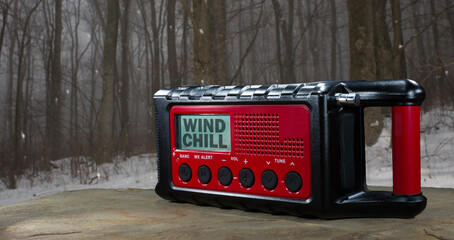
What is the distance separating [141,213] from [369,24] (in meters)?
4.68

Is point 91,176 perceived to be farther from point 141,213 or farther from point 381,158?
point 141,213

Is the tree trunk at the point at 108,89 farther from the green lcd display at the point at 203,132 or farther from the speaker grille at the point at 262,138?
the speaker grille at the point at 262,138

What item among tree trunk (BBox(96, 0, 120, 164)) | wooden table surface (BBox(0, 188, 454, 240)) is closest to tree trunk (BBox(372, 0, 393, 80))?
tree trunk (BBox(96, 0, 120, 164))

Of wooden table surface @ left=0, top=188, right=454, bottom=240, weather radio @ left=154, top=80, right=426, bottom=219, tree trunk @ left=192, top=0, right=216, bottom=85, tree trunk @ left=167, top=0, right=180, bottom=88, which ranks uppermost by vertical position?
tree trunk @ left=167, top=0, right=180, bottom=88

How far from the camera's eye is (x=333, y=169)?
5.16ft

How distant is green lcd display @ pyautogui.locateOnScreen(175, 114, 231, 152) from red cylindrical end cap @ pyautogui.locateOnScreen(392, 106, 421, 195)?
1.90ft

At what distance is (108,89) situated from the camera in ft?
28.3

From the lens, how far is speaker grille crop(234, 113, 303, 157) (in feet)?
5.48

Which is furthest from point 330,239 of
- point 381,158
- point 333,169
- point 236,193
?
point 381,158

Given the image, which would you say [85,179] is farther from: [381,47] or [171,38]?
[171,38]

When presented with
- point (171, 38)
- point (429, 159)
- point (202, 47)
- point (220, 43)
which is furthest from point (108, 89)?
point (429, 159)

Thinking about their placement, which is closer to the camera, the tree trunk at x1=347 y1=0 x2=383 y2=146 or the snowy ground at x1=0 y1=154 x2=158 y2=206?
the tree trunk at x1=347 y1=0 x2=383 y2=146

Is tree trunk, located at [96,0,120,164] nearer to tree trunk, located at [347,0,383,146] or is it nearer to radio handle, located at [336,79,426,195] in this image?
tree trunk, located at [347,0,383,146]

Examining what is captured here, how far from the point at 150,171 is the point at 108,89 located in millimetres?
2230
